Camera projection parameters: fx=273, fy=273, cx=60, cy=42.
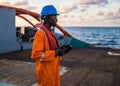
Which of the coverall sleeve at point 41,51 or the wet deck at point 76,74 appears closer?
the coverall sleeve at point 41,51

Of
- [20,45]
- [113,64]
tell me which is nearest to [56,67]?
[113,64]

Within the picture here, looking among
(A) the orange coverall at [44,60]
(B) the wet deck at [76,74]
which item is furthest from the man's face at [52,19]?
(B) the wet deck at [76,74]

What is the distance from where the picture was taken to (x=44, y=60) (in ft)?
14.0

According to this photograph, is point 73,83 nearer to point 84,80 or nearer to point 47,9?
point 84,80

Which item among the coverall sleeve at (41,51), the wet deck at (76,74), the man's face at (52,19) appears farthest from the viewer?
the wet deck at (76,74)

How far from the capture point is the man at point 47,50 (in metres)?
4.23

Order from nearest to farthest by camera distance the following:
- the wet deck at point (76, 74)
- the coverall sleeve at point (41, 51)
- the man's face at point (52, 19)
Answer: the coverall sleeve at point (41, 51)
the man's face at point (52, 19)
the wet deck at point (76, 74)

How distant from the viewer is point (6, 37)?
14250 millimetres

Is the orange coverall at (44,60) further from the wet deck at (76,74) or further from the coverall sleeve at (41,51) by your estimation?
the wet deck at (76,74)

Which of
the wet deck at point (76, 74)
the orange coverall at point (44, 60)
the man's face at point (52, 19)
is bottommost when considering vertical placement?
the wet deck at point (76, 74)

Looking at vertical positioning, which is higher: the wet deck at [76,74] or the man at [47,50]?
the man at [47,50]

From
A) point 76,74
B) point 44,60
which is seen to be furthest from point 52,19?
point 76,74

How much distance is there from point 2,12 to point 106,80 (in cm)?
779

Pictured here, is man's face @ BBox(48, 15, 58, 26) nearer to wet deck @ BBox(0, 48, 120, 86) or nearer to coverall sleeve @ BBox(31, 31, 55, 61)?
coverall sleeve @ BBox(31, 31, 55, 61)
